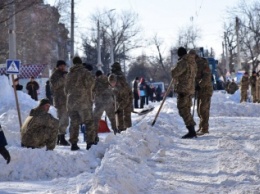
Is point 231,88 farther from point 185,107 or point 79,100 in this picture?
point 79,100

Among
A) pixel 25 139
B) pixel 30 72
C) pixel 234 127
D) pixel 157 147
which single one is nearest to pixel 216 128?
pixel 234 127

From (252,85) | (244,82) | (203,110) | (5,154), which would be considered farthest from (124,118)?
(252,85)

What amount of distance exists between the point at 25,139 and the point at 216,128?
6.16 m

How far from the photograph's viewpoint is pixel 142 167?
8648 millimetres

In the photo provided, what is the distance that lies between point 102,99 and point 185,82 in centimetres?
213

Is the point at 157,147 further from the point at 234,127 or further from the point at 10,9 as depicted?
the point at 10,9

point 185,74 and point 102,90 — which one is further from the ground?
point 185,74

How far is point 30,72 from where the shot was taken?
33.9 metres

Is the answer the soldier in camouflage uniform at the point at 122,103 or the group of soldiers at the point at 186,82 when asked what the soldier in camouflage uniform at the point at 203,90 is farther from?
the soldier in camouflage uniform at the point at 122,103

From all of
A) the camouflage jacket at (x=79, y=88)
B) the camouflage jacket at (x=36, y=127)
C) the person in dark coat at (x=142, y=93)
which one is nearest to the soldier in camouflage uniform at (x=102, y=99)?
the camouflage jacket at (x=79, y=88)

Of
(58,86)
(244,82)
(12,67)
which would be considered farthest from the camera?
(244,82)

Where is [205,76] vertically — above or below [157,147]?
above

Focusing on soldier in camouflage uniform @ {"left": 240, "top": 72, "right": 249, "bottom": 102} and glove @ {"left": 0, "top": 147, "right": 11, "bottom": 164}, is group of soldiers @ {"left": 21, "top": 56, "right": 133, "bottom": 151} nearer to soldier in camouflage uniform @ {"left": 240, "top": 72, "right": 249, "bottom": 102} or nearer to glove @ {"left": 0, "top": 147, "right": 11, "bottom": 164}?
Result: glove @ {"left": 0, "top": 147, "right": 11, "bottom": 164}

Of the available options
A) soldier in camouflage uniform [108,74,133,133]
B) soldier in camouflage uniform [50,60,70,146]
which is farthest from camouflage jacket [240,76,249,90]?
soldier in camouflage uniform [50,60,70,146]
